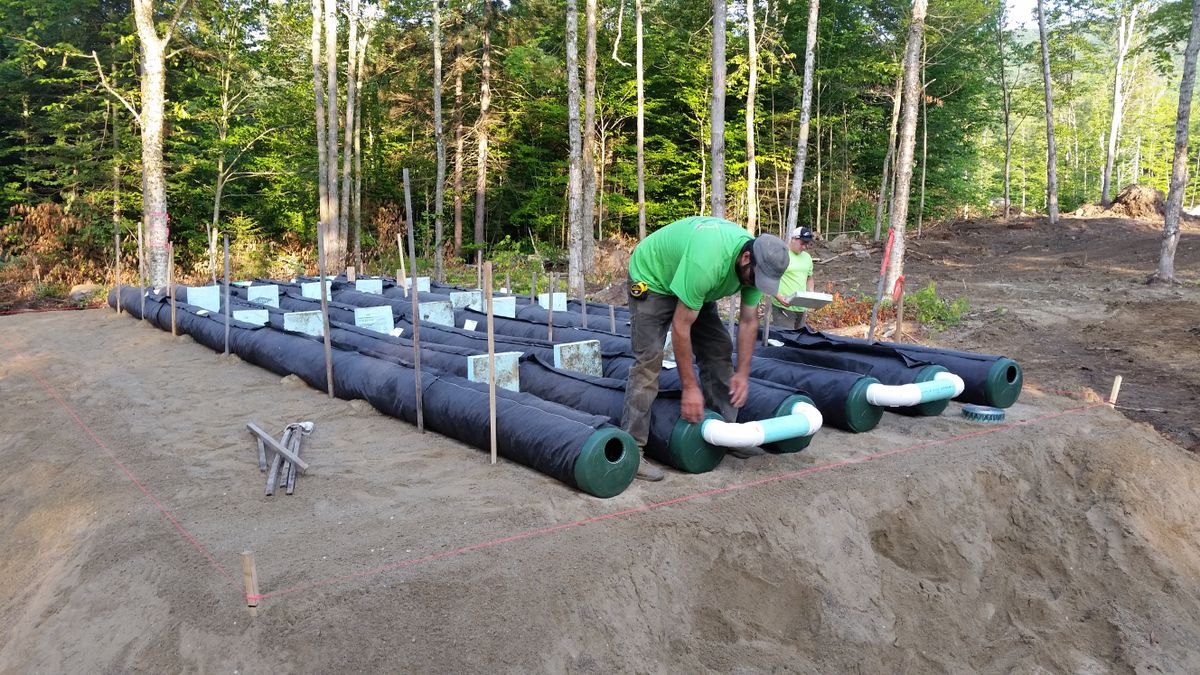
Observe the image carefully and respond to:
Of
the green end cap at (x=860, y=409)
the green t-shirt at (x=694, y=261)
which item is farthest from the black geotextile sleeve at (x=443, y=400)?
the green end cap at (x=860, y=409)

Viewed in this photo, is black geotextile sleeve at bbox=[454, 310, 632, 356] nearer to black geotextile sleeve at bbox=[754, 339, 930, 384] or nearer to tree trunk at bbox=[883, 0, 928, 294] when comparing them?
black geotextile sleeve at bbox=[754, 339, 930, 384]

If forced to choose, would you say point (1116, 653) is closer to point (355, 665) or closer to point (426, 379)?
point (355, 665)

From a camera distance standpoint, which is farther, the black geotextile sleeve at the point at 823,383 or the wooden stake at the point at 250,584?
the black geotextile sleeve at the point at 823,383

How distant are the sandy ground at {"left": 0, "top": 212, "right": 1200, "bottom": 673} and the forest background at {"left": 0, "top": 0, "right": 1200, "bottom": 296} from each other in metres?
10.6

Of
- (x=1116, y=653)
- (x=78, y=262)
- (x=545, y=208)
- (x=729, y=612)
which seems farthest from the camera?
(x=545, y=208)

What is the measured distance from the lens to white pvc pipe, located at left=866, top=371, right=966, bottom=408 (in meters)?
5.37

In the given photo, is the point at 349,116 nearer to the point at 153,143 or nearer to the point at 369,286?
the point at 153,143

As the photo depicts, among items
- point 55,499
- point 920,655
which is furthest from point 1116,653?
point 55,499

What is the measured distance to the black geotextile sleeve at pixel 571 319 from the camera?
346 inches

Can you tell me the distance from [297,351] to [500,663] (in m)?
5.47

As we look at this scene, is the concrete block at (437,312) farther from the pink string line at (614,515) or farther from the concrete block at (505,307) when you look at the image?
the pink string line at (614,515)

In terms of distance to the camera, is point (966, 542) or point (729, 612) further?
point (966, 542)

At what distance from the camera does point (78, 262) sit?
59.2 ft

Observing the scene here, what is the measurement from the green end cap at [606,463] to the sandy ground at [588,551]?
0.35 feet
